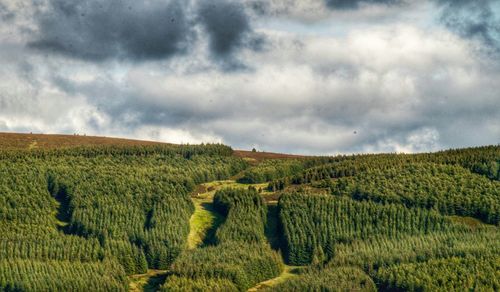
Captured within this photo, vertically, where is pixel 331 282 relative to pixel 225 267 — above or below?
below

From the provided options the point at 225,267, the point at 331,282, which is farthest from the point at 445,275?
the point at 225,267

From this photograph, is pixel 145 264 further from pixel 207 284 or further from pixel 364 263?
pixel 364 263

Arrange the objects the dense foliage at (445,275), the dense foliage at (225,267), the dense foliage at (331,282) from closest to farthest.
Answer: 1. the dense foliage at (445,275)
2. the dense foliage at (331,282)
3. the dense foliage at (225,267)

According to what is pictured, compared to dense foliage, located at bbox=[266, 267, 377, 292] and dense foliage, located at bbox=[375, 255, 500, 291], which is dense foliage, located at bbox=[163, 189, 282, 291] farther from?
dense foliage, located at bbox=[375, 255, 500, 291]

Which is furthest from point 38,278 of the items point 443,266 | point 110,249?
point 443,266

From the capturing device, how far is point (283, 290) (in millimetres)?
172875

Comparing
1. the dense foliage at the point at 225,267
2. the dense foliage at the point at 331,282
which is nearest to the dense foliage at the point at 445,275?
the dense foliage at the point at 331,282

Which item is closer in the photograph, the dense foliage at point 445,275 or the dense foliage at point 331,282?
the dense foliage at point 445,275

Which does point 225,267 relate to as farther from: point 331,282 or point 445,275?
point 445,275

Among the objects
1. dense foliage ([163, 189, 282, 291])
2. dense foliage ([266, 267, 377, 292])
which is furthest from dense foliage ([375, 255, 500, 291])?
dense foliage ([163, 189, 282, 291])

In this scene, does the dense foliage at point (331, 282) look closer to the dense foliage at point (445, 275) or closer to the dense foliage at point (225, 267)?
the dense foliage at point (445, 275)

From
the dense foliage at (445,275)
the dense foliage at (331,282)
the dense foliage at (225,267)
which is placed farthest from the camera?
the dense foliage at (225,267)

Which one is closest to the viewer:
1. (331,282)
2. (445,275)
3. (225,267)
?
(331,282)

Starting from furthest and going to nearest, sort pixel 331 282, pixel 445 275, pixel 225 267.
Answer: pixel 225 267 < pixel 445 275 < pixel 331 282
